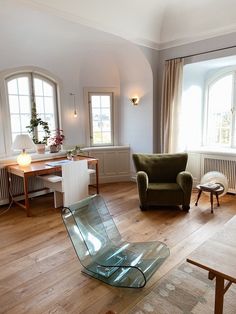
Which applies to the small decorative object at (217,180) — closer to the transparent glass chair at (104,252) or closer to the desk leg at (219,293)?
the transparent glass chair at (104,252)

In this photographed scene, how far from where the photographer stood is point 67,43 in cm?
437

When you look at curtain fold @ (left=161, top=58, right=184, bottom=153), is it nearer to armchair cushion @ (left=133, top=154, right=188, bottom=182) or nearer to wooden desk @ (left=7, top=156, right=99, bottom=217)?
armchair cushion @ (left=133, top=154, right=188, bottom=182)

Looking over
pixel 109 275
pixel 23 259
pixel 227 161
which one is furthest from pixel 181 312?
pixel 227 161

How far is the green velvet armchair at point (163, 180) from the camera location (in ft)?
12.1

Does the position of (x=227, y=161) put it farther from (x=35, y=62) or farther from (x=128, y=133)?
(x=35, y=62)

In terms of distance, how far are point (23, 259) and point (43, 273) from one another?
1.23 feet

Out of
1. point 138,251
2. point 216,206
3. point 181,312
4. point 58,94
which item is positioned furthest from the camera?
point 58,94

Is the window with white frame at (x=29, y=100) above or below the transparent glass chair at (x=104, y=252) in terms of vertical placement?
above

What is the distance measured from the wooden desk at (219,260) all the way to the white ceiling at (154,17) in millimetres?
3184

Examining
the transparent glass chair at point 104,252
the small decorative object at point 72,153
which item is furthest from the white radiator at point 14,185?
the transparent glass chair at point 104,252

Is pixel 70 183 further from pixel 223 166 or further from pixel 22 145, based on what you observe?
pixel 223 166

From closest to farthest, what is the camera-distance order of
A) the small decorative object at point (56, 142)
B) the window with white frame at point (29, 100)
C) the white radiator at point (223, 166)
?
the window with white frame at point (29, 100), the white radiator at point (223, 166), the small decorative object at point (56, 142)

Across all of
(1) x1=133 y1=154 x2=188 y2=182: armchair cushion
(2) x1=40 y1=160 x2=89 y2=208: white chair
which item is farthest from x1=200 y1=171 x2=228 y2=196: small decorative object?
(2) x1=40 y1=160 x2=89 y2=208: white chair

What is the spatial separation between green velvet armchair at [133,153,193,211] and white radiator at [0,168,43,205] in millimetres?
1946
